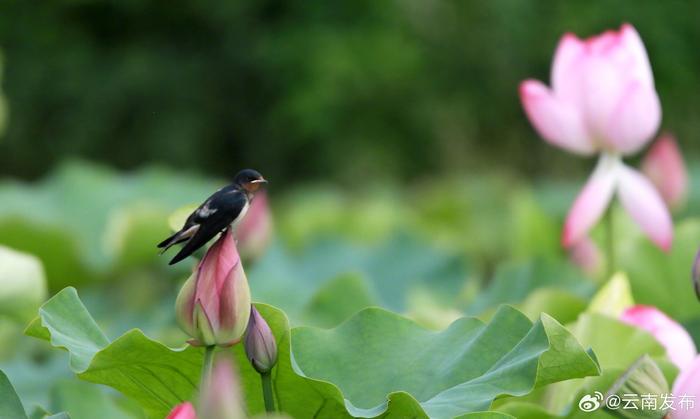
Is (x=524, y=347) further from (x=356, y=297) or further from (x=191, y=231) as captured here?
(x=356, y=297)

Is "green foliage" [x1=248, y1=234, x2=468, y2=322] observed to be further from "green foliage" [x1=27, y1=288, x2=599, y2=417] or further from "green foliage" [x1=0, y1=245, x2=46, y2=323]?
"green foliage" [x1=27, y1=288, x2=599, y2=417]

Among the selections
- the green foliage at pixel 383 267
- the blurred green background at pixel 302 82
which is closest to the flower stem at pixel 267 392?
the green foliage at pixel 383 267

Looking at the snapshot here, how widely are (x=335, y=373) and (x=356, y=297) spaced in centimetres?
33

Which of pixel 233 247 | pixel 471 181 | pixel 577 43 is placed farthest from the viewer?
pixel 471 181

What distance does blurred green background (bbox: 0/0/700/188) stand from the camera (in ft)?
16.8

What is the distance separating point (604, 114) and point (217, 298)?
17.6 inches

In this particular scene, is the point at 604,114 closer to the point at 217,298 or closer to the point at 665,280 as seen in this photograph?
the point at 665,280

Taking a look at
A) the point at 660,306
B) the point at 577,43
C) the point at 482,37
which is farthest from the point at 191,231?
the point at 482,37

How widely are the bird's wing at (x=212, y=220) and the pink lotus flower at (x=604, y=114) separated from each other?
0.41m

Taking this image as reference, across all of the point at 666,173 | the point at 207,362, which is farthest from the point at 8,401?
the point at 666,173

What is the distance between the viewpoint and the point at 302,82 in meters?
5.43

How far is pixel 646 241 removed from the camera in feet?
3.67

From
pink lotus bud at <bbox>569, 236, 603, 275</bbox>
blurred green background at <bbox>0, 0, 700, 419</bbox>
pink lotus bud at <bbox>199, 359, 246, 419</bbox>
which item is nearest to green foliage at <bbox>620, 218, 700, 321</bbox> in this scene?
pink lotus bud at <bbox>569, 236, 603, 275</bbox>

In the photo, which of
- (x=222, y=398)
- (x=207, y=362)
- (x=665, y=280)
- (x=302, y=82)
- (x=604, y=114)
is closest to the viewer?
(x=222, y=398)
